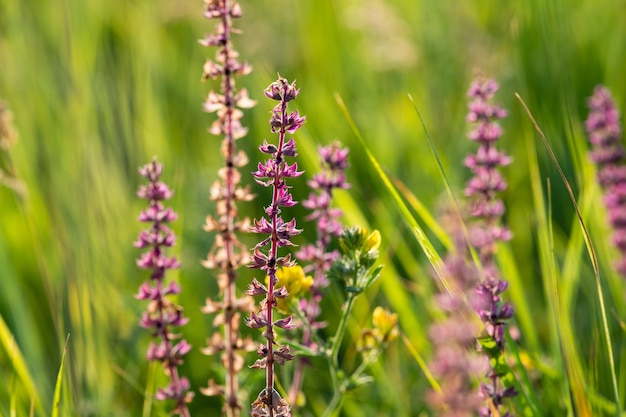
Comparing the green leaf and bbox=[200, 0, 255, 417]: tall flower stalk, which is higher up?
bbox=[200, 0, 255, 417]: tall flower stalk

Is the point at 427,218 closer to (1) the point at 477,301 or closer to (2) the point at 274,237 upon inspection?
(1) the point at 477,301

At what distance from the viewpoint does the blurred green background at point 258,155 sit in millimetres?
2137

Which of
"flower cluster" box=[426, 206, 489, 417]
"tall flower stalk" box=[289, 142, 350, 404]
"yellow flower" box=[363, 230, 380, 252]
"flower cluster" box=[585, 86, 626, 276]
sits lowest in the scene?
"flower cluster" box=[426, 206, 489, 417]

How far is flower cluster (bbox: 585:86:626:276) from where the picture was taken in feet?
7.21

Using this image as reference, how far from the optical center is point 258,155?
3.12 m

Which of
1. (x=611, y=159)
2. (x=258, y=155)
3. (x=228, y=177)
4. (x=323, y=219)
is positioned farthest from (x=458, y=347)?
(x=258, y=155)

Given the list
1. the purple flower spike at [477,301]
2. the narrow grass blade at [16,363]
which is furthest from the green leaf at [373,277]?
the narrow grass blade at [16,363]

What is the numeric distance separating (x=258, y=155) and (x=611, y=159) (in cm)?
138

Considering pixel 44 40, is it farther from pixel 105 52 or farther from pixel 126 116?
pixel 126 116

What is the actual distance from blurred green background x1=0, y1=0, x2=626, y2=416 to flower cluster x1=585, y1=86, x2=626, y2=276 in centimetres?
6

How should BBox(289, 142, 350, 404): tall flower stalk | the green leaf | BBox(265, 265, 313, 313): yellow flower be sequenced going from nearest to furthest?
1. the green leaf
2. BBox(265, 265, 313, 313): yellow flower
3. BBox(289, 142, 350, 404): tall flower stalk

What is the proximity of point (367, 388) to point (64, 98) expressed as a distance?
1837 millimetres

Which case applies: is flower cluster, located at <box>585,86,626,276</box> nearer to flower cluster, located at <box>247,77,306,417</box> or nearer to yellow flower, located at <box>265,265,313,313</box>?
yellow flower, located at <box>265,265,313,313</box>

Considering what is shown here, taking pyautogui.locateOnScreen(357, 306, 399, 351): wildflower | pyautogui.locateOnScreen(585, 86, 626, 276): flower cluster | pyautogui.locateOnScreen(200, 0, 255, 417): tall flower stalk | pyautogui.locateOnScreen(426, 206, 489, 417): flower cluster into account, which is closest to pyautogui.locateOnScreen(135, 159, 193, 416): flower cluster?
pyautogui.locateOnScreen(200, 0, 255, 417): tall flower stalk
